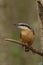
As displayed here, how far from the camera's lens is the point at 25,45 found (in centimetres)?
436

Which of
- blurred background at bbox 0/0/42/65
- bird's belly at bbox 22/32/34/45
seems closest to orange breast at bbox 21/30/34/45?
bird's belly at bbox 22/32/34/45

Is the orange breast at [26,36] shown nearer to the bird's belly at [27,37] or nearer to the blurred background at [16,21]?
the bird's belly at [27,37]

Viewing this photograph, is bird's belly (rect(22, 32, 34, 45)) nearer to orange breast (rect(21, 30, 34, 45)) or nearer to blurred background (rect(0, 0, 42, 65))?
orange breast (rect(21, 30, 34, 45))

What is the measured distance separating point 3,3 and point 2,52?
73cm

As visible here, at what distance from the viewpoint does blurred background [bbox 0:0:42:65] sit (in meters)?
6.40

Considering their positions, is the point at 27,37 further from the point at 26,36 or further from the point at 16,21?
the point at 16,21

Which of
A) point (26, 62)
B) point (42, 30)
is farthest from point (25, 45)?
point (26, 62)

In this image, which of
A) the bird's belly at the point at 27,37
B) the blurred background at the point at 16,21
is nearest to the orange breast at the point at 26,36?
the bird's belly at the point at 27,37

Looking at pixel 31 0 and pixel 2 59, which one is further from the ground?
pixel 31 0

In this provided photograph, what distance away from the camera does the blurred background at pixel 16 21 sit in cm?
640

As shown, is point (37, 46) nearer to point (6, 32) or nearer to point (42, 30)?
point (6, 32)

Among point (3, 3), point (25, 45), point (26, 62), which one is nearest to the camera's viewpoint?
point (25, 45)

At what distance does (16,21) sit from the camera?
6613 millimetres

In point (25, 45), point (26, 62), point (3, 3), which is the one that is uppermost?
point (3, 3)
